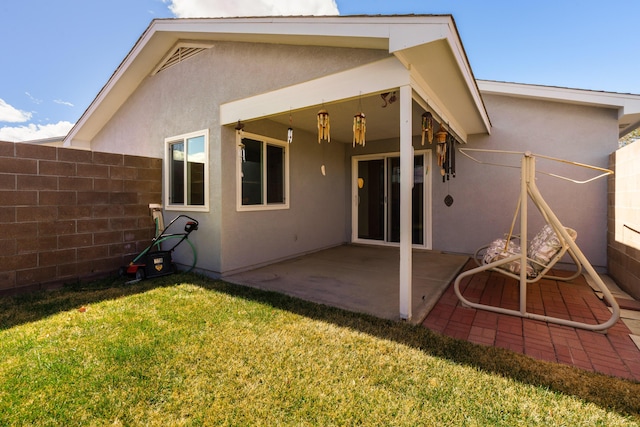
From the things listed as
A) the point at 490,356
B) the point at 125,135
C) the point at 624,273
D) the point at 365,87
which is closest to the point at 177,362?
the point at 490,356

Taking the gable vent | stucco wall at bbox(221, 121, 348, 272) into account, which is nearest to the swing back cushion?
stucco wall at bbox(221, 121, 348, 272)

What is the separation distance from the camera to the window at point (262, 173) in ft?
16.5

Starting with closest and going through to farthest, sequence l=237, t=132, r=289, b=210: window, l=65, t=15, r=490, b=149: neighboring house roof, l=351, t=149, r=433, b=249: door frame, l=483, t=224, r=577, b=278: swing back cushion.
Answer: l=65, t=15, r=490, b=149: neighboring house roof
l=483, t=224, r=577, b=278: swing back cushion
l=237, t=132, r=289, b=210: window
l=351, t=149, r=433, b=249: door frame

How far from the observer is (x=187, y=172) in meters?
5.24

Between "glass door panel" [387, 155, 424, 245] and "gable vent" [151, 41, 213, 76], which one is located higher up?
"gable vent" [151, 41, 213, 76]

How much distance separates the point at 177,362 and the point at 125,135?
637 centimetres

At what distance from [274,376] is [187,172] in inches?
168

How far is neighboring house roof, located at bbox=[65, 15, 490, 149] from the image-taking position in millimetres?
2734

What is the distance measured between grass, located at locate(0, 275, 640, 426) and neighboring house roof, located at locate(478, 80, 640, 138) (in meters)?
4.87

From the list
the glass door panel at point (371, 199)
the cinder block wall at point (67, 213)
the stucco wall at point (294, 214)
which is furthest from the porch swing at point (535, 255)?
the cinder block wall at point (67, 213)

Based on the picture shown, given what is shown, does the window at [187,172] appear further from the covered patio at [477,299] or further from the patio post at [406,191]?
the patio post at [406,191]

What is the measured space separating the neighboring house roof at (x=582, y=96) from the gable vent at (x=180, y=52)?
540 cm

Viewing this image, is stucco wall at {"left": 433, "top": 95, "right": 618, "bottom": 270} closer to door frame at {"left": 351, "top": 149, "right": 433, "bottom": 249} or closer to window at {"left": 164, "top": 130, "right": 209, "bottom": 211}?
door frame at {"left": 351, "top": 149, "right": 433, "bottom": 249}

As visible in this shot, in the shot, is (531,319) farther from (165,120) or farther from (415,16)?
(165,120)
